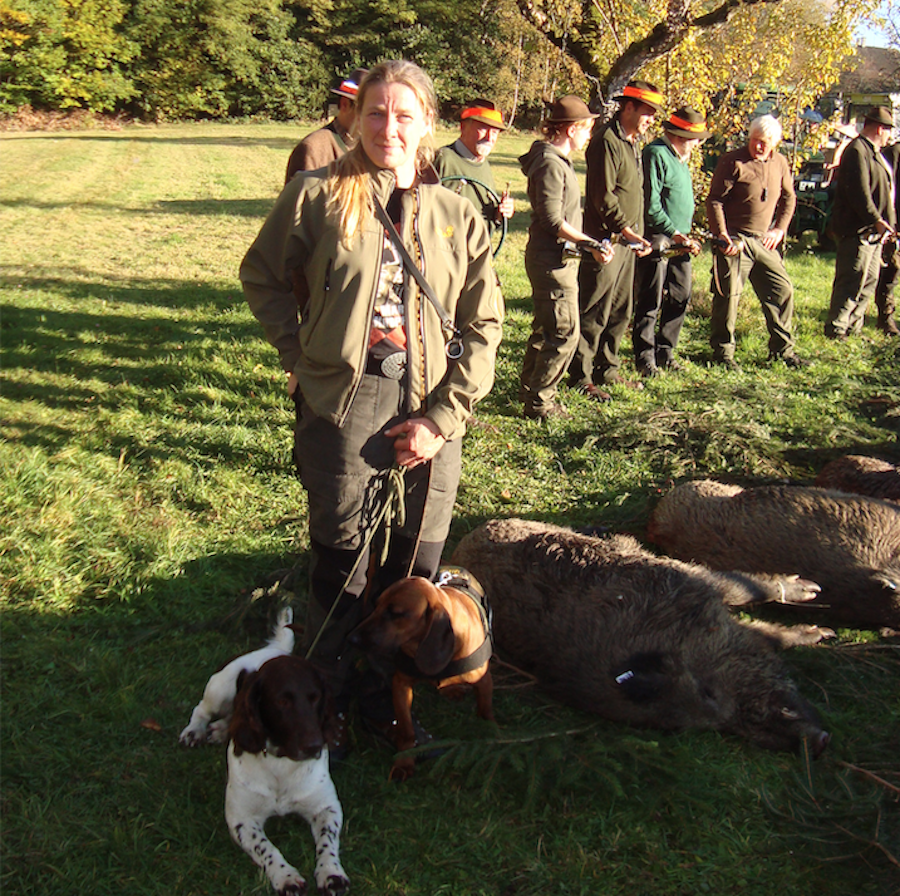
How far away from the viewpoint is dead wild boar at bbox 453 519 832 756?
345 cm

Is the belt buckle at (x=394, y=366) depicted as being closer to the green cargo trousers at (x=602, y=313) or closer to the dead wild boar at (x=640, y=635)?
the dead wild boar at (x=640, y=635)

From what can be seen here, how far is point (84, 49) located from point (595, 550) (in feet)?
134

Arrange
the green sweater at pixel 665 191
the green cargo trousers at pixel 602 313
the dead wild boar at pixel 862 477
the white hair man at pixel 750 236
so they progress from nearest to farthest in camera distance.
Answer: the dead wild boar at pixel 862 477
the green cargo trousers at pixel 602 313
the green sweater at pixel 665 191
the white hair man at pixel 750 236

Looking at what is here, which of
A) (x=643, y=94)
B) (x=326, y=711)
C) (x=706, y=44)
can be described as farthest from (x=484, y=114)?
(x=706, y=44)

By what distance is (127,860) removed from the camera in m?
2.80

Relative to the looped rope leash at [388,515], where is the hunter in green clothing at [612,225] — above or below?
above

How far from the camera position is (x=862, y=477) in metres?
5.14

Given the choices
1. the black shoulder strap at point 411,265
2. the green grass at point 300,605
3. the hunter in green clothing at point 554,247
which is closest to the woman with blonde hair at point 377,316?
the black shoulder strap at point 411,265

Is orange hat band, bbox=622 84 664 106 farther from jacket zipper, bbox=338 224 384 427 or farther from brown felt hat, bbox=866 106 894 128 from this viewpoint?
jacket zipper, bbox=338 224 384 427

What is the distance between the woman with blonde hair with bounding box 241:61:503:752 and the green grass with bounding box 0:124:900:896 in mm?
975

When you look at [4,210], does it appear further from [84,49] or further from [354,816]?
[84,49]

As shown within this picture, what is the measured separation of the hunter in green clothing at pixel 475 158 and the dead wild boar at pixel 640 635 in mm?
3010

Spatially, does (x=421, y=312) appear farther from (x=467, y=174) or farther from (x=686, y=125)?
(x=686, y=125)

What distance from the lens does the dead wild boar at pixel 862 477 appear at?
5.01 meters
